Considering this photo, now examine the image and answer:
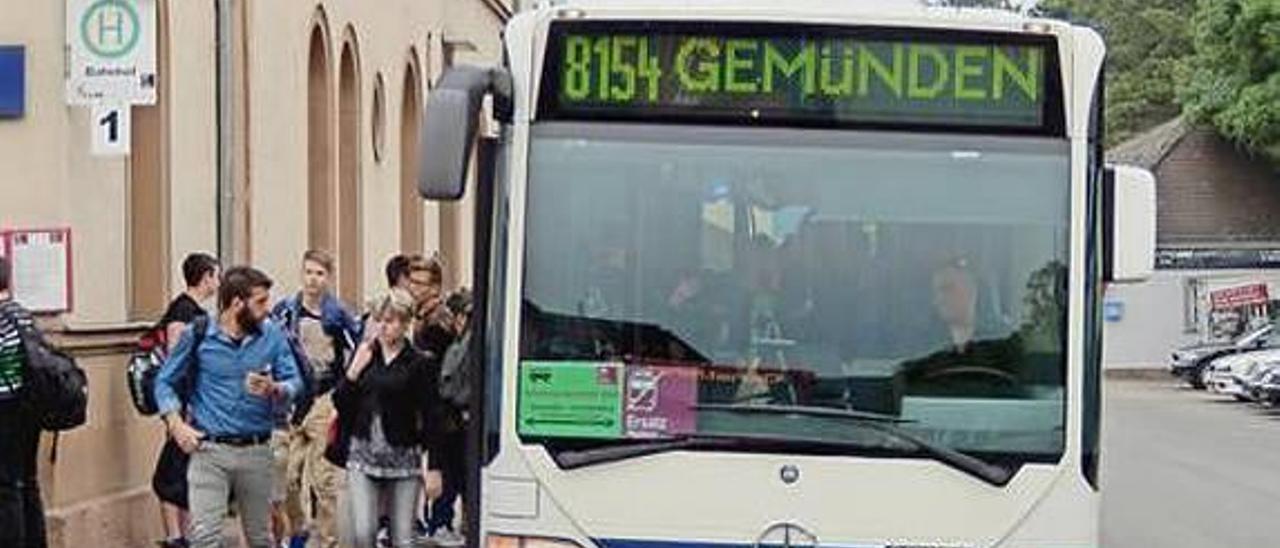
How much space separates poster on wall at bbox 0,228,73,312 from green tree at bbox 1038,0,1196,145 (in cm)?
6203

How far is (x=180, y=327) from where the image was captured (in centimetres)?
1180

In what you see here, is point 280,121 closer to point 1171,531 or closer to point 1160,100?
point 1171,531

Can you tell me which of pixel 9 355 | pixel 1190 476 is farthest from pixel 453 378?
pixel 1190 476

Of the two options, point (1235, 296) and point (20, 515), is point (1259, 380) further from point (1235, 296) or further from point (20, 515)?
point (20, 515)

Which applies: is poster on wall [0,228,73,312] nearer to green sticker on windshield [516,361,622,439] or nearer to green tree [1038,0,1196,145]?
green sticker on windshield [516,361,622,439]

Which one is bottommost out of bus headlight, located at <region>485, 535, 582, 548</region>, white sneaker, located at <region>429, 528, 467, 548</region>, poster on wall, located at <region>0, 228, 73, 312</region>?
white sneaker, located at <region>429, 528, 467, 548</region>

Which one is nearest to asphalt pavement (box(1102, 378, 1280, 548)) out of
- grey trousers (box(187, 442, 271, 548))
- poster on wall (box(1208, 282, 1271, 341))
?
grey trousers (box(187, 442, 271, 548))

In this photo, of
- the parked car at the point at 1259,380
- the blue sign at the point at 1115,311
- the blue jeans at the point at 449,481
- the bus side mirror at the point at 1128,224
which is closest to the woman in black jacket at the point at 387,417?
the blue jeans at the point at 449,481

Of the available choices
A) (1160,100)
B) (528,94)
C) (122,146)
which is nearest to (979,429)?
(528,94)

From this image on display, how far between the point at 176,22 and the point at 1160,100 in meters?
62.5

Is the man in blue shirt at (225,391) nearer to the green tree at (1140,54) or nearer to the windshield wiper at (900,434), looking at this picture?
the windshield wiper at (900,434)

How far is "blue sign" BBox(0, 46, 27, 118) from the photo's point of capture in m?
12.2

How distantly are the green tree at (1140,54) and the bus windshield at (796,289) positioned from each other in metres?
65.3

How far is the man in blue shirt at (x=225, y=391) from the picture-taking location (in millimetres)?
10062
